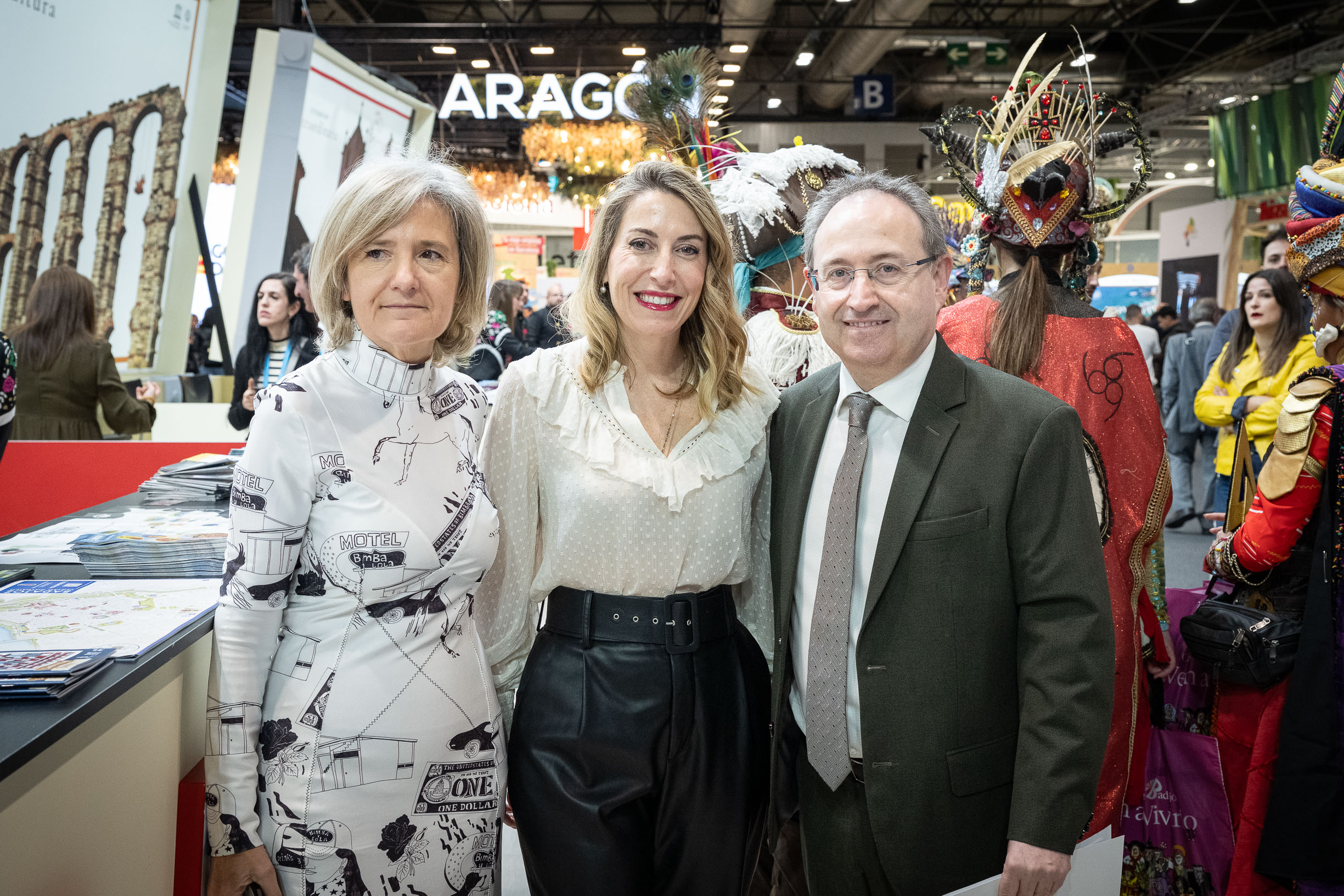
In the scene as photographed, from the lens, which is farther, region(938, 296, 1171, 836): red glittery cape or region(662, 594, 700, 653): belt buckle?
region(938, 296, 1171, 836): red glittery cape

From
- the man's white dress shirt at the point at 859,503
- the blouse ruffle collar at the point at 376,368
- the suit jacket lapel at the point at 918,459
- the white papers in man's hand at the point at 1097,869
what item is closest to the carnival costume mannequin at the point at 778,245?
the man's white dress shirt at the point at 859,503

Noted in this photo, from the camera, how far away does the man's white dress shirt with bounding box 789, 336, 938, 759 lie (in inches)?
59.5

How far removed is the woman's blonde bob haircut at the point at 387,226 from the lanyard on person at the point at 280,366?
2894 millimetres

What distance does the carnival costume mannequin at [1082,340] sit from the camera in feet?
6.70

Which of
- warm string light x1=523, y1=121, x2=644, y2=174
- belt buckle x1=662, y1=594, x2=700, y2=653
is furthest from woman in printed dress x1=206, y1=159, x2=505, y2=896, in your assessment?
warm string light x1=523, y1=121, x2=644, y2=174

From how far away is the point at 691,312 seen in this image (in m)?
1.89

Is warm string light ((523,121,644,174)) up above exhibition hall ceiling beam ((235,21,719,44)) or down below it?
below

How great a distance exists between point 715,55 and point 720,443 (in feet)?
5.05

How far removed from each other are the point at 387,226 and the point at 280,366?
3.08 meters

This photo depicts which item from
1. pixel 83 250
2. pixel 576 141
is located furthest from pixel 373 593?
pixel 576 141

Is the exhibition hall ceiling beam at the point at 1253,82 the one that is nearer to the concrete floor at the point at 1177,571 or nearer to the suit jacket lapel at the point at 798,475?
the concrete floor at the point at 1177,571

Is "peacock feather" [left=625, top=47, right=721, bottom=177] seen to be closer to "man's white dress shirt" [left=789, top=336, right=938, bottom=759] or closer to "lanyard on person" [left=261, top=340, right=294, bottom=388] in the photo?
"man's white dress shirt" [left=789, top=336, right=938, bottom=759]

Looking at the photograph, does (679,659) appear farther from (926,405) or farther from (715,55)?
(715,55)

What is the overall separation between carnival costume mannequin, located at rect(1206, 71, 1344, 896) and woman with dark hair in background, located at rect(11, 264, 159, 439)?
13.9ft
